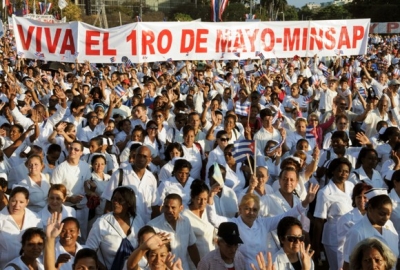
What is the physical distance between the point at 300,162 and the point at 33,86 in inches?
268

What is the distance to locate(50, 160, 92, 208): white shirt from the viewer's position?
5.99 m

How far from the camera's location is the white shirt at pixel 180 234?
470cm

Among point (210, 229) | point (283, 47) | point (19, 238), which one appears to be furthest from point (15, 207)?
point (283, 47)

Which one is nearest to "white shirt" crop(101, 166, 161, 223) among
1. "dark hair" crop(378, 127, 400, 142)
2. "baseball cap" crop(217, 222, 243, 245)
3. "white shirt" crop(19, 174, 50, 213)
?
Answer: "white shirt" crop(19, 174, 50, 213)

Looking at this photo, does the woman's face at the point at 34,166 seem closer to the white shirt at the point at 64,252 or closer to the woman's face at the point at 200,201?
the white shirt at the point at 64,252

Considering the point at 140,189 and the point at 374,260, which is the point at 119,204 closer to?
the point at 140,189

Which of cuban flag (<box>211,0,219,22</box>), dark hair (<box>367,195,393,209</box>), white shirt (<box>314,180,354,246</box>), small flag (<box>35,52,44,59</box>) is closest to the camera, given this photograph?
dark hair (<box>367,195,393,209</box>)

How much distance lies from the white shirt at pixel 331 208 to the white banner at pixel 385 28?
124ft

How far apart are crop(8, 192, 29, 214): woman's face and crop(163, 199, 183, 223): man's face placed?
3.99 ft

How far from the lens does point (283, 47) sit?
41.7 ft

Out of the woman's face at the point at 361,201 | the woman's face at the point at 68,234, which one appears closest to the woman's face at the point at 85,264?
the woman's face at the point at 68,234

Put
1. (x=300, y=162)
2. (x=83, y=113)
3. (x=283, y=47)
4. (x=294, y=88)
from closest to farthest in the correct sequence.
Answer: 1. (x=300, y=162)
2. (x=83, y=113)
3. (x=294, y=88)
4. (x=283, y=47)

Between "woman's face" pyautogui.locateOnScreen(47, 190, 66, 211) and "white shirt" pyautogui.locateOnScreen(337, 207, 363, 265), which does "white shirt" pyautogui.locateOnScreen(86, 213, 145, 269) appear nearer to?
"woman's face" pyautogui.locateOnScreen(47, 190, 66, 211)

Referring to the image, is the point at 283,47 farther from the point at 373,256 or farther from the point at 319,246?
the point at 373,256
